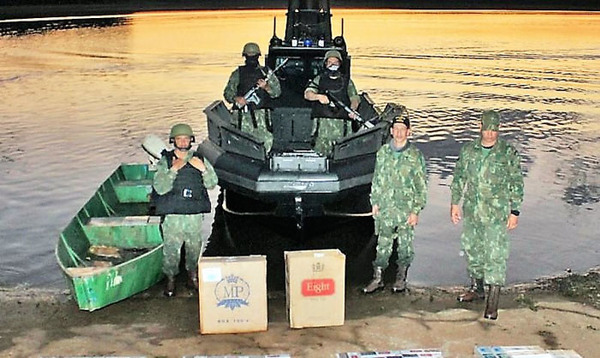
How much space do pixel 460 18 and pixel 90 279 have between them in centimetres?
5358

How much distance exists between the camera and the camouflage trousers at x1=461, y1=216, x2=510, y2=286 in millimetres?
5312

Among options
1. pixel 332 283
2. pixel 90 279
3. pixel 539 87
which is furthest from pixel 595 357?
pixel 539 87

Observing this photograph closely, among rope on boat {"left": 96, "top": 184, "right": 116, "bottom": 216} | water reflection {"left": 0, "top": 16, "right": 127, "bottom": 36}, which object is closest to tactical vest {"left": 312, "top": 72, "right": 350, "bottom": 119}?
rope on boat {"left": 96, "top": 184, "right": 116, "bottom": 216}

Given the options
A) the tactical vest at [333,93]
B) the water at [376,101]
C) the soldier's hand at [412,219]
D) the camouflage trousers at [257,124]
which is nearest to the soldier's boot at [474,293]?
the soldier's hand at [412,219]

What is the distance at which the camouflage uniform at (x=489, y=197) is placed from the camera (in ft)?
17.1

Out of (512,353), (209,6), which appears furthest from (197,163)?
(209,6)

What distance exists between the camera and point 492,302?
540 cm

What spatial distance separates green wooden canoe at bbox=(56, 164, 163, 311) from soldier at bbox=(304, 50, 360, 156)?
2.21 m

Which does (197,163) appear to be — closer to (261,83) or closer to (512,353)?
(512,353)

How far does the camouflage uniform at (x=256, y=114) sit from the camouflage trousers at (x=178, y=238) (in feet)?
9.65

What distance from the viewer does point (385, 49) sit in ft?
102

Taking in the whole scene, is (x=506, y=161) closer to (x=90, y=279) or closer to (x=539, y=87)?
(x=90, y=279)

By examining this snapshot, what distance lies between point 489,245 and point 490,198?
37 cm

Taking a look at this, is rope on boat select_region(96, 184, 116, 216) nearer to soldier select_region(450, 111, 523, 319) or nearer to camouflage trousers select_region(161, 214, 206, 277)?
camouflage trousers select_region(161, 214, 206, 277)
